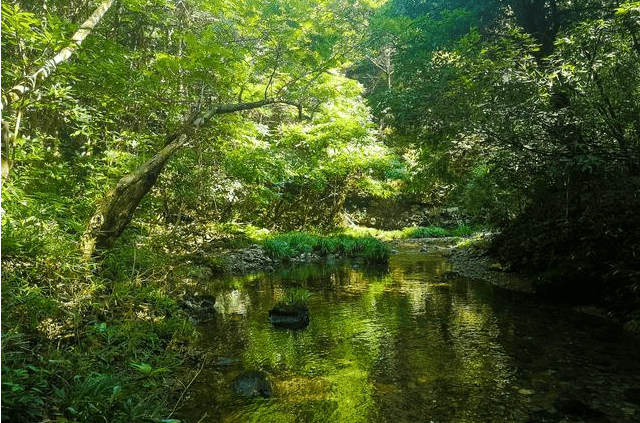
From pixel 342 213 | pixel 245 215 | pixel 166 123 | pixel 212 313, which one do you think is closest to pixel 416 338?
pixel 212 313

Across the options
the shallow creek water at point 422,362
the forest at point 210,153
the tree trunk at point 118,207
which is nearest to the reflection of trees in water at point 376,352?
the shallow creek water at point 422,362

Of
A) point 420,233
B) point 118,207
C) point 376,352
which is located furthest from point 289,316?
point 420,233

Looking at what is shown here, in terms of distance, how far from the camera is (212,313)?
8656 millimetres

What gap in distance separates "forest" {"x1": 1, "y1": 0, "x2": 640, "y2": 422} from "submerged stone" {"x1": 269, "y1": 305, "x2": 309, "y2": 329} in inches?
75.1

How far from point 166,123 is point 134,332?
24.9 feet

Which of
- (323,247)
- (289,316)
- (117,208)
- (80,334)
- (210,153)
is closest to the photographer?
(80,334)

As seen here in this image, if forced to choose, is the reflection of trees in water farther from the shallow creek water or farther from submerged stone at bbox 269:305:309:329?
submerged stone at bbox 269:305:309:329

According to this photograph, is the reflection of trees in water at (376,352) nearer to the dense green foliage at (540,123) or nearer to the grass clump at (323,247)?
the dense green foliage at (540,123)

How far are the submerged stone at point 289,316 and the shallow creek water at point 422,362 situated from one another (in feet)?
0.66

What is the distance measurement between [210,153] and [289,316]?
24.5ft

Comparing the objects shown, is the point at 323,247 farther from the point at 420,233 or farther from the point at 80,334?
the point at 80,334

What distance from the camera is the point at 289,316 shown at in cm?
823

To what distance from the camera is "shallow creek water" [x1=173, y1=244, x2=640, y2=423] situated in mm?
4711

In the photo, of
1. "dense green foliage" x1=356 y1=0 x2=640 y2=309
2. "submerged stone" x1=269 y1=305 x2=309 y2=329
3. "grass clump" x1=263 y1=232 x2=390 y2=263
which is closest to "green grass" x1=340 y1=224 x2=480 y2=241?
"grass clump" x1=263 y1=232 x2=390 y2=263
